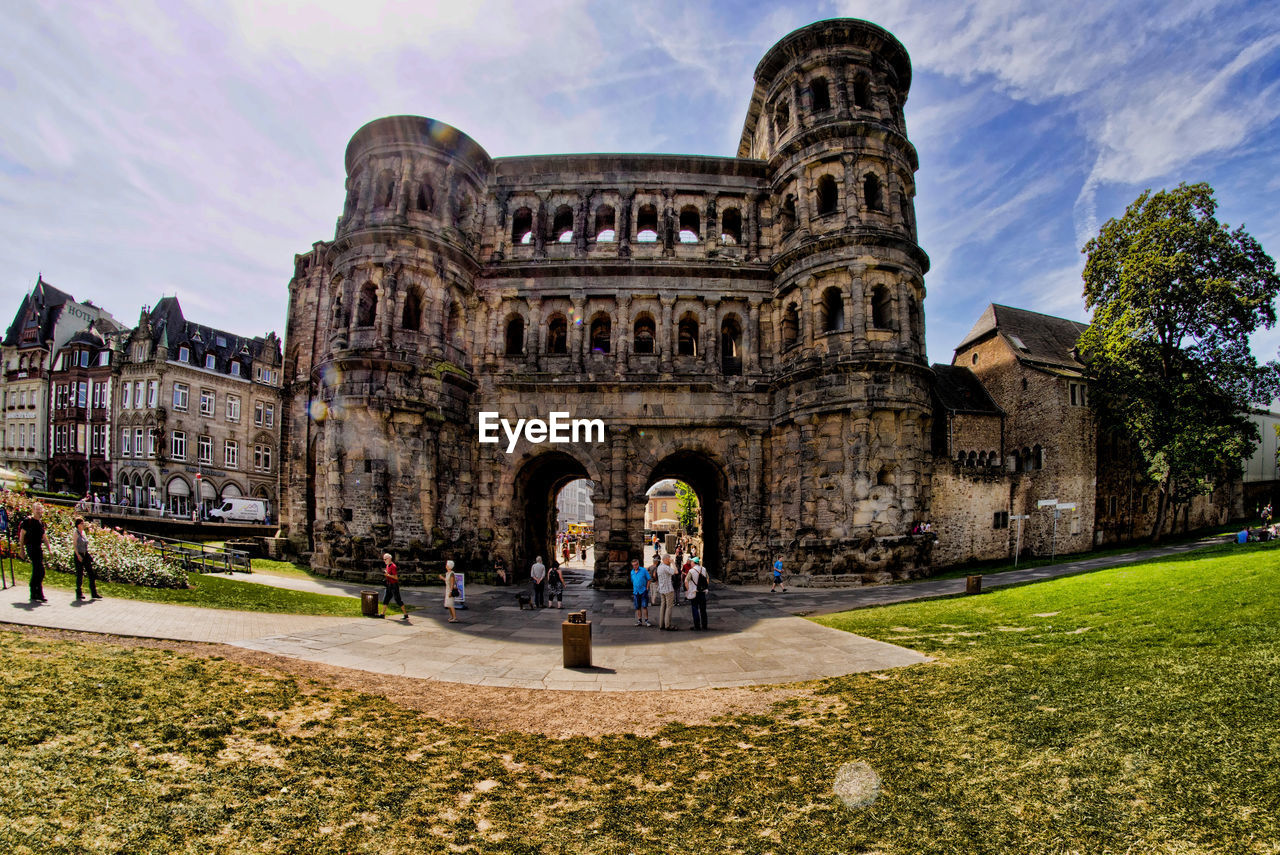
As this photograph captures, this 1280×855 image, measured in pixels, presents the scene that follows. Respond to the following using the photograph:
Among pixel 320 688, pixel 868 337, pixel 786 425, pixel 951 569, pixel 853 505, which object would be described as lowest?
pixel 951 569

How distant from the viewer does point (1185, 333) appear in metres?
25.8

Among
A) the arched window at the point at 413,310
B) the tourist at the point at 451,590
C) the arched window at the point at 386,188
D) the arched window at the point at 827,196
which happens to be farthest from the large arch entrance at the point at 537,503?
the arched window at the point at 827,196

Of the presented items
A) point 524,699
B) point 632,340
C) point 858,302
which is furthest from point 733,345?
point 524,699

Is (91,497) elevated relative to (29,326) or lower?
lower

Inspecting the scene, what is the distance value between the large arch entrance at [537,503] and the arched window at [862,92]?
2054 cm

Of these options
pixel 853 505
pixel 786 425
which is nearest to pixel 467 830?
pixel 853 505

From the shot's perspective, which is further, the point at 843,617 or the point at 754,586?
the point at 754,586

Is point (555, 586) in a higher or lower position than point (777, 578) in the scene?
higher

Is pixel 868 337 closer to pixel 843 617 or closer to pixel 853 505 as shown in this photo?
pixel 853 505

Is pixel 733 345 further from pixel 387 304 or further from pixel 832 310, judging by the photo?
pixel 387 304

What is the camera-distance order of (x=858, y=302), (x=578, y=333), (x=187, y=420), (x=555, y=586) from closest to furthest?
(x=555, y=586) < (x=858, y=302) < (x=578, y=333) < (x=187, y=420)

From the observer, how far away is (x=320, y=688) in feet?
26.5

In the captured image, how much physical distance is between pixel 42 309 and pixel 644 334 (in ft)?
199

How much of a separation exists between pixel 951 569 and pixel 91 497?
190 feet
